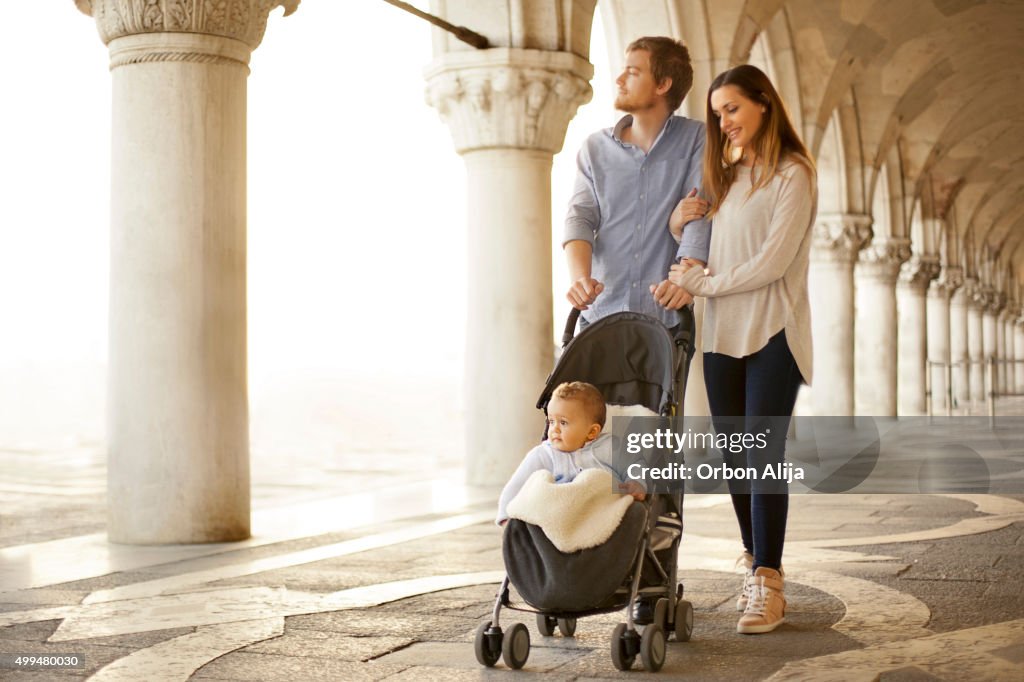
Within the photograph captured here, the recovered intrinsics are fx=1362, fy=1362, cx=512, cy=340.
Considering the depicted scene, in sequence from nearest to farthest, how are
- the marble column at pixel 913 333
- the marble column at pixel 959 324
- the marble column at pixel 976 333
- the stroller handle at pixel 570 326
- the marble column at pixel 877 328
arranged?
the stroller handle at pixel 570 326, the marble column at pixel 877 328, the marble column at pixel 913 333, the marble column at pixel 976 333, the marble column at pixel 959 324

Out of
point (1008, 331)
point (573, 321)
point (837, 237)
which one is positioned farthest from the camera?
point (1008, 331)

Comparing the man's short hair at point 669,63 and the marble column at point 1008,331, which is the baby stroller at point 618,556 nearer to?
the man's short hair at point 669,63

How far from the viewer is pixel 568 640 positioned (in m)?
3.78

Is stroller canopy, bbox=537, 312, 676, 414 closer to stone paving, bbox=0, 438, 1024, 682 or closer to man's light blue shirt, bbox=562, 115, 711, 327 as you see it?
man's light blue shirt, bbox=562, 115, 711, 327

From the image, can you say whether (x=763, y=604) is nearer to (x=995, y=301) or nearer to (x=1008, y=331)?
(x=995, y=301)

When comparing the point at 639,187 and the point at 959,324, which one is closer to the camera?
the point at 639,187

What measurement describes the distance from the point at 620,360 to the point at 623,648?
88 cm

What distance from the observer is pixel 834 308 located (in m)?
17.9

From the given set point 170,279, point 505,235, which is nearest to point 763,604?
point 170,279

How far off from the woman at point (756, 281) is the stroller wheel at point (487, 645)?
0.78 m

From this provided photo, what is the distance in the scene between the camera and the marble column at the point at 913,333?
24.8m

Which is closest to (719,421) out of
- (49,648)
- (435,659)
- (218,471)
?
(435,659)

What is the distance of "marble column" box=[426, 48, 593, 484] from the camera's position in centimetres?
930

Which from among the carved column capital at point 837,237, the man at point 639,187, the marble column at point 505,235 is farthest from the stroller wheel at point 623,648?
the carved column capital at point 837,237
